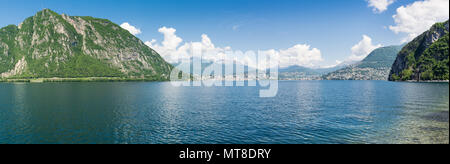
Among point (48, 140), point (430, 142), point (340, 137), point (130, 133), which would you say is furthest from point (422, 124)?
point (48, 140)

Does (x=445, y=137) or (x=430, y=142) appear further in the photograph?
(x=445, y=137)

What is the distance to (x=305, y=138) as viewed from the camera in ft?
146

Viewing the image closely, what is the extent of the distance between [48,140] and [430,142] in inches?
2720

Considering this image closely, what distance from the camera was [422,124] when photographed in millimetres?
54125

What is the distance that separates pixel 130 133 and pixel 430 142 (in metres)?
56.7

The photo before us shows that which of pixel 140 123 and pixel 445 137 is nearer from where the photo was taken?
pixel 445 137

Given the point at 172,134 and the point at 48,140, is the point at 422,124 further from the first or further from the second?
the point at 48,140
